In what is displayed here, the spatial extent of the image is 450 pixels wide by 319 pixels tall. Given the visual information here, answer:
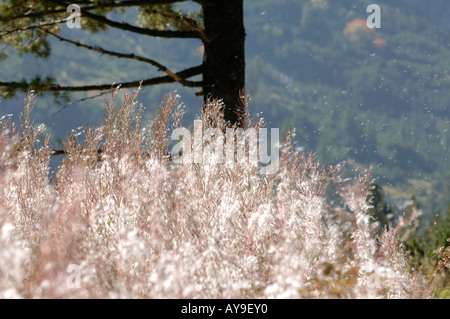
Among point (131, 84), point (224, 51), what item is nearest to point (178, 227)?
point (224, 51)

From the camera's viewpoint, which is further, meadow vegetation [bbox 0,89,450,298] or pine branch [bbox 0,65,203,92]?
pine branch [bbox 0,65,203,92]

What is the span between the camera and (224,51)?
523cm

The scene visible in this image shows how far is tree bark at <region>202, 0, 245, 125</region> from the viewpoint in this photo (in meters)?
5.18

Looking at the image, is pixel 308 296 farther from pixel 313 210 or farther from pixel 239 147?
pixel 239 147

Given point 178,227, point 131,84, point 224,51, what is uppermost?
point 224,51

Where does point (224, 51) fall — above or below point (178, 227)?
above

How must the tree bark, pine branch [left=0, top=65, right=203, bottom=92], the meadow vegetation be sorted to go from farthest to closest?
pine branch [left=0, top=65, right=203, bottom=92] < the tree bark < the meadow vegetation

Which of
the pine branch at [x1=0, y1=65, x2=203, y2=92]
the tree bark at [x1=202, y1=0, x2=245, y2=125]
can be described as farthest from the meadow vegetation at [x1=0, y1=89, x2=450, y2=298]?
the pine branch at [x1=0, y1=65, x2=203, y2=92]

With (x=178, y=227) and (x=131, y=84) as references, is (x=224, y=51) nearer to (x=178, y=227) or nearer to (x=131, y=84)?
(x=131, y=84)

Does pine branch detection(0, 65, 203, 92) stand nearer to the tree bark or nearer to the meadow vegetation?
the tree bark

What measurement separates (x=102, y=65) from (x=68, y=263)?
197309mm

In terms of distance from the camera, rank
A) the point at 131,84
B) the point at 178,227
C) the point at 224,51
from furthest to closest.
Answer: the point at 131,84
the point at 224,51
the point at 178,227

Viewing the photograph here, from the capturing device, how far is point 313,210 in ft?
7.59
